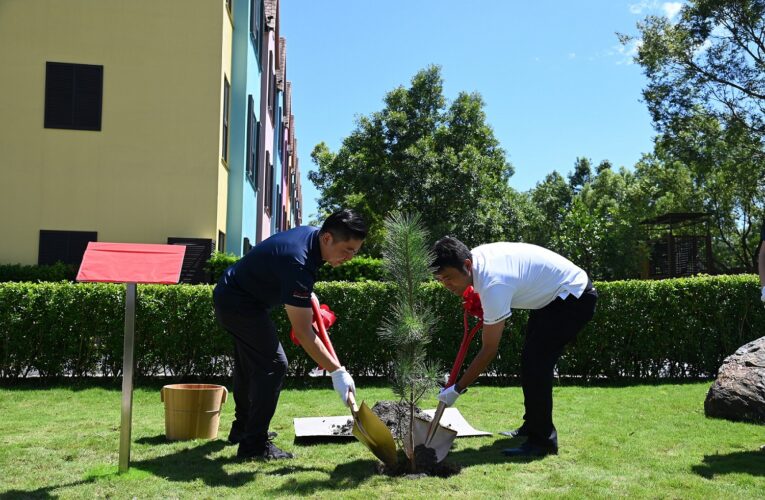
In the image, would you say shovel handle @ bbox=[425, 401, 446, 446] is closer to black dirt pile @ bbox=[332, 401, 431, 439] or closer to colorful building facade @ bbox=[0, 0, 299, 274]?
black dirt pile @ bbox=[332, 401, 431, 439]

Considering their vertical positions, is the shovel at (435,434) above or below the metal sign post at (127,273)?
below

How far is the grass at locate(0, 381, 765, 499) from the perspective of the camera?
3846mm

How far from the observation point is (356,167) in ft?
87.3

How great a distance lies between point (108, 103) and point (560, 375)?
9.84 meters

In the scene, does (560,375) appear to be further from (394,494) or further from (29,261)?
(29,261)

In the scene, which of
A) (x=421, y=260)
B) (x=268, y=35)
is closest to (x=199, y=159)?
(x=268, y=35)

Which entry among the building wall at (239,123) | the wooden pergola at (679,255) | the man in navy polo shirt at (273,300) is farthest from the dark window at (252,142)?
the wooden pergola at (679,255)

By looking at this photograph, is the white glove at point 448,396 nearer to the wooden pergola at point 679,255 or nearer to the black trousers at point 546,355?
the black trousers at point 546,355

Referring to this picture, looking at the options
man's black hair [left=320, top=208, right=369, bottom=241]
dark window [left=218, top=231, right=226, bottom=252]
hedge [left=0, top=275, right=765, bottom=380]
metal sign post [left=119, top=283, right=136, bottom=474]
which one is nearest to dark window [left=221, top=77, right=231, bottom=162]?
dark window [left=218, top=231, right=226, bottom=252]

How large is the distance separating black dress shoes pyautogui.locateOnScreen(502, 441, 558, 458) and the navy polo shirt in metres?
1.92

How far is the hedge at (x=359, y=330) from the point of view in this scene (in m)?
8.30

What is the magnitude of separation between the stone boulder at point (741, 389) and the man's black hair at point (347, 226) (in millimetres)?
4174

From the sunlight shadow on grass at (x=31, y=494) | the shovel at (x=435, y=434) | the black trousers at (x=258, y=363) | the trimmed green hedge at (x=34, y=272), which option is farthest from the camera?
the trimmed green hedge at (x=34, y=272)

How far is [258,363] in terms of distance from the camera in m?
4.68
